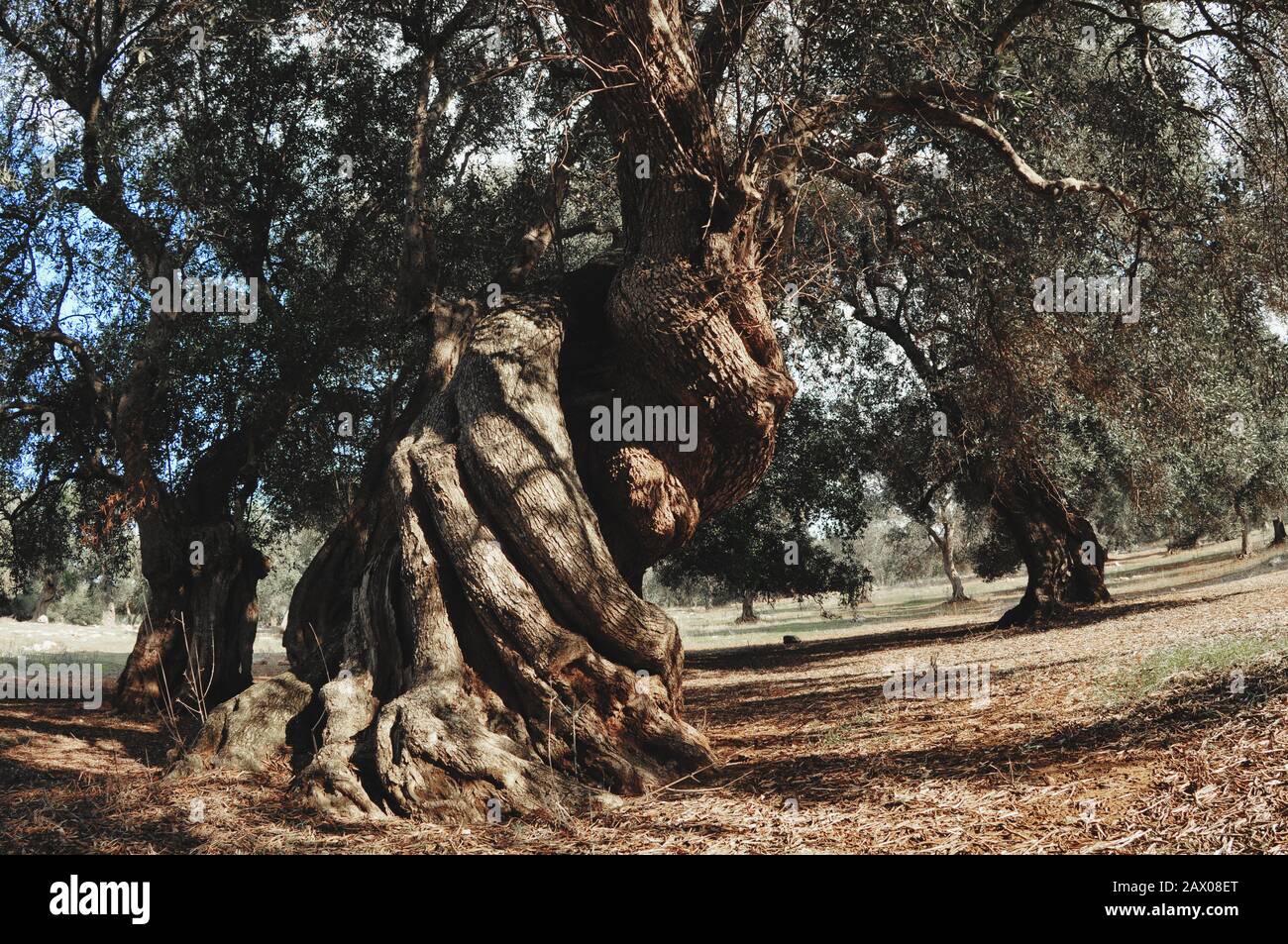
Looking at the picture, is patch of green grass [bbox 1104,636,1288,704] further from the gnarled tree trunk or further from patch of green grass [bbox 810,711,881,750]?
the gnarled tree trunk

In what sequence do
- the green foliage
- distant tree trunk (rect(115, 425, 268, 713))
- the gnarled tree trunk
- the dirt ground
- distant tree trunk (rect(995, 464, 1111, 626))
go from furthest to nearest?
the green foliage < distant tree trunk (rect(995, 464, 1111, 626)) < distant tree trunk (rect(115, 425, 268, 713)) < the gnarled tree trunk < the dirt ground

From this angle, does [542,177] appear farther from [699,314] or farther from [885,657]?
[885,657]

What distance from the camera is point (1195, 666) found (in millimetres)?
6906

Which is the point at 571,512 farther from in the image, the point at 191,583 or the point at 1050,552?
the point at 1050,552

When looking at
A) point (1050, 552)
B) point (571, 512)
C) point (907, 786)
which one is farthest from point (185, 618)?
point (1050, 552)

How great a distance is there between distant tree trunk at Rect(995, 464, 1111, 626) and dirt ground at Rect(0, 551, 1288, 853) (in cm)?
830

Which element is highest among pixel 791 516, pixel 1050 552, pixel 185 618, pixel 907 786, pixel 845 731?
pixel 791 516

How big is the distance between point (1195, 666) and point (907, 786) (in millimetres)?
3221

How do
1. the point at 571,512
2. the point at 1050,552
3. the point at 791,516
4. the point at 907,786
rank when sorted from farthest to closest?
the point at 791,516, the point at 1050,552, the point at 571,512, the point at 907,786

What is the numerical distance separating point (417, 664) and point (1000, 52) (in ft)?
23.6

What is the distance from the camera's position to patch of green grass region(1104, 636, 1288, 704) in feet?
20.9

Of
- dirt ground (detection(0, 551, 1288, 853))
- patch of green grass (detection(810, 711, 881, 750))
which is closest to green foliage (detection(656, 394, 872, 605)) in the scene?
dirt ground (detection(0, 551, 1288, 853))

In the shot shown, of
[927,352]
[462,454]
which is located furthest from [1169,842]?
[927,352]

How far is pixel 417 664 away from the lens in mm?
6371
